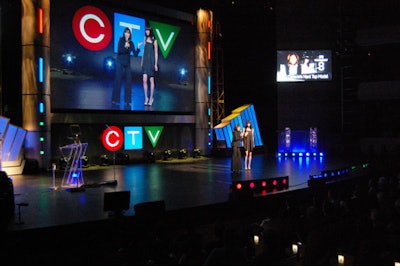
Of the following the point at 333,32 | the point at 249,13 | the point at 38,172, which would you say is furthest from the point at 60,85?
the point at 333,32

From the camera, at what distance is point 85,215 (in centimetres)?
797

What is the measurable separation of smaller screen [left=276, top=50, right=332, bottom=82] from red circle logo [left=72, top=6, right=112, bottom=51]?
963 cm

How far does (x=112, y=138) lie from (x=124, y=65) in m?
2.93

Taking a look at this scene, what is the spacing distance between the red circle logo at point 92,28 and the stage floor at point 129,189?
4.66 metres

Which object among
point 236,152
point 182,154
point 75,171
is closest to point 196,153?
point 182,154

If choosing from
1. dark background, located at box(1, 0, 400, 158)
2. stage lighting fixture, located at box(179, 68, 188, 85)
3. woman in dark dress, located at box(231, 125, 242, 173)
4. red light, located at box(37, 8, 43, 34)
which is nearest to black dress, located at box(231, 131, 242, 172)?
woman in dark dress, located at box(231, 125, 242, 173)

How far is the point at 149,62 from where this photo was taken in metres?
19.3

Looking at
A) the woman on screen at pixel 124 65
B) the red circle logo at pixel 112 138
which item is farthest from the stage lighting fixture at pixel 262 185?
the woman on screen at pixel 124 65

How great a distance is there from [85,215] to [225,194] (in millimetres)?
3325

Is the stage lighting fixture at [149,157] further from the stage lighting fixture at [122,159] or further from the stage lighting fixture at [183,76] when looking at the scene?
the stage lighting fixture at [183,76]

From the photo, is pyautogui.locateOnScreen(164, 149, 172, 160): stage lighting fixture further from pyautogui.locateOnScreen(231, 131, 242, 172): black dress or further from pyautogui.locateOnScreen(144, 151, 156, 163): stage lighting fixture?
pyautogui.locateOnScreen(231, 131, 242, 172): black dress

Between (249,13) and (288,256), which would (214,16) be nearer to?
(249,13)

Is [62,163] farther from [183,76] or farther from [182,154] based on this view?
[183,76]

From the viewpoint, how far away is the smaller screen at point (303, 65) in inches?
918
